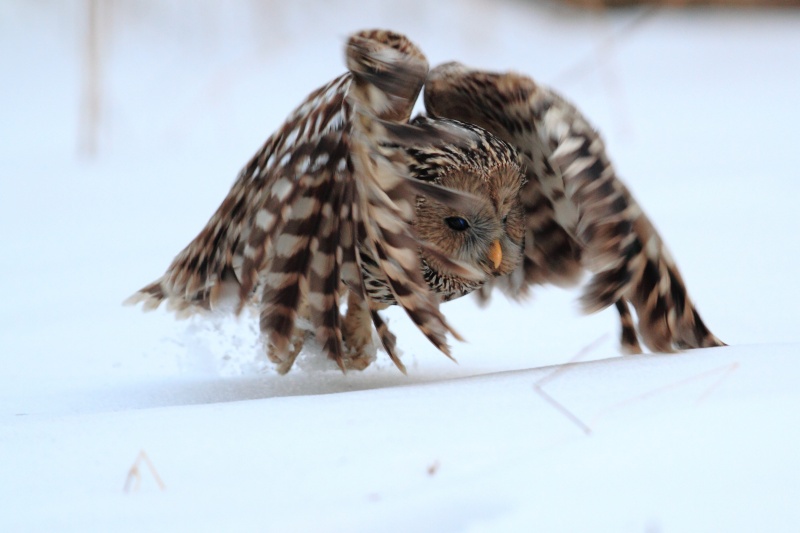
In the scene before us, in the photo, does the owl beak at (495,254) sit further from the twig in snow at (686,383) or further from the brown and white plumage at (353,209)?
the twig in snow at (686,383)

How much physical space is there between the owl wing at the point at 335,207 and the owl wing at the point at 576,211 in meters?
0.17

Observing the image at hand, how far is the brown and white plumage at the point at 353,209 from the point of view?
1515 mm

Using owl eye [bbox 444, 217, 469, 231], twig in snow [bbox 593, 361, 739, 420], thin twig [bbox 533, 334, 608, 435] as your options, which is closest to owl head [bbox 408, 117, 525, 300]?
owl eye [bbox 444, 217, 469, 231]

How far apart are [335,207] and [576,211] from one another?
43 cm

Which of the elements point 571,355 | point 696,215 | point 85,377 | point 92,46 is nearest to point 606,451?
point 571,355

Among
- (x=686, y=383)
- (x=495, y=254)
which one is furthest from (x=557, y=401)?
(x=495, y=254)

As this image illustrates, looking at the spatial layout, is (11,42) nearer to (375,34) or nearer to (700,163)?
(700,163)

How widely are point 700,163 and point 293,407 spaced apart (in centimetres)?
385

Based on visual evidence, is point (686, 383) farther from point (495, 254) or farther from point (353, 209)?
point (353, 209)

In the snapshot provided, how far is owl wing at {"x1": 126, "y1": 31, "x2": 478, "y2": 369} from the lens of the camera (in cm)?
151

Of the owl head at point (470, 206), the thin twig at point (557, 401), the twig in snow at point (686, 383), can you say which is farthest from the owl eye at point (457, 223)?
the twig in snow at point (686, 383)

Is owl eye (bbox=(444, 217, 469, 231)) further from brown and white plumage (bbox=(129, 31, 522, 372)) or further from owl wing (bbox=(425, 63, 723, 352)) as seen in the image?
owl wing (bbox=(425, 63, 723, 352))

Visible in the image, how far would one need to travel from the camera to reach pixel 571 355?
84.4 inches

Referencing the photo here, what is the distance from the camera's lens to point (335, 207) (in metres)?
1.62
